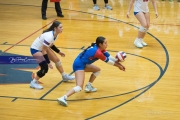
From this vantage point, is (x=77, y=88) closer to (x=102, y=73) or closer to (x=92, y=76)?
(x=92, y=76)

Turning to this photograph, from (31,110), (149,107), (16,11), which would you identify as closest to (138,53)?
(149,107)

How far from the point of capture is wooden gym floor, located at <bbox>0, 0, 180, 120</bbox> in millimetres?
6617

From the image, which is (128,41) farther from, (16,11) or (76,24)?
(16,11)

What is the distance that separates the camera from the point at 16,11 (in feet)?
45.2

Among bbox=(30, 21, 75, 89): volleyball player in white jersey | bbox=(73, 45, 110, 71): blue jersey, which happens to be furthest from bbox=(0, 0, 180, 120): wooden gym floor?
bbox=(73, 45, 110, 71): blue jersey

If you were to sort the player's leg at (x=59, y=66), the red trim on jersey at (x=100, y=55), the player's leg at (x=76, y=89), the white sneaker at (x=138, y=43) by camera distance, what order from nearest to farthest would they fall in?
the player's leg at (x=76, y=89) < the red trim on jersey at (x=100, y=55) < the player's leg at (x=59, y=66) < the white sneaker at (x=138, y=43)

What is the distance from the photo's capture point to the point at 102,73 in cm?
835

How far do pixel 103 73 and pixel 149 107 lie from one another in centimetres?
184

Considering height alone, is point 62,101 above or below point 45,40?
below

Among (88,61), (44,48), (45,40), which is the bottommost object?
(88,61)

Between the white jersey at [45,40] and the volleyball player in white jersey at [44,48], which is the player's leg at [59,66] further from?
the white jersey at [45,40]

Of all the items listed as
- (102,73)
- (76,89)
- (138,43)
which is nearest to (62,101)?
(76,89)

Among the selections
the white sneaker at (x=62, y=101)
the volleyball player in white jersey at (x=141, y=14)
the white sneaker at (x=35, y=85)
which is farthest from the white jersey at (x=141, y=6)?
the white sneaker at (x=62, y=101)

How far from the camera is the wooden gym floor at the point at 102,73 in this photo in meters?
6.62
